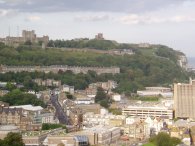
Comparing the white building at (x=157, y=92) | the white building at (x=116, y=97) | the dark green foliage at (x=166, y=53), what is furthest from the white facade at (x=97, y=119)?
the dark green foliage at (x=166, y=53)

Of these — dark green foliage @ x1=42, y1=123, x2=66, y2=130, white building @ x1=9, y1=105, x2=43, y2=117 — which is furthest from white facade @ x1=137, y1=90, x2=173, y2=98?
dark green foliage @ x1=42, y1=123, x2=66, y2=130

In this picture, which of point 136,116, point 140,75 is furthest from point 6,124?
point 140,75

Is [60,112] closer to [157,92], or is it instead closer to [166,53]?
[157,92]

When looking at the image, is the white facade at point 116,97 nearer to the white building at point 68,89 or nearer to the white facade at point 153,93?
the white building at point 68,89

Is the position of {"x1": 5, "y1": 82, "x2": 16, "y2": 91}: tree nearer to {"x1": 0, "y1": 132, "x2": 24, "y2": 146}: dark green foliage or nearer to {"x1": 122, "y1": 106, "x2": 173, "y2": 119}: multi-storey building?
{"x1": 122, "y1": 106, "x2": 173, "y2": 119}: multi-storey building

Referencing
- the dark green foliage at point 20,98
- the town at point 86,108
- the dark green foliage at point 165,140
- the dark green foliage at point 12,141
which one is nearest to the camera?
the dark green foliage at point 12,141
